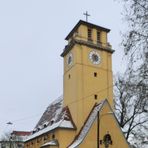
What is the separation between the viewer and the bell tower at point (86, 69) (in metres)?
48.4

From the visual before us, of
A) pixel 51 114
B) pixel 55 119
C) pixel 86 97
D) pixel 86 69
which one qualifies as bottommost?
pixel 55 119

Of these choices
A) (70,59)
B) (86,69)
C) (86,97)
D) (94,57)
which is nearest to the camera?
(86,97)

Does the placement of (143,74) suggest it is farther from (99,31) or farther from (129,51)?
(99,31)

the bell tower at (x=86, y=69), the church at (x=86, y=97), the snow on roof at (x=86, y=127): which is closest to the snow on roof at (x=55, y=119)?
the church at (x=86, y=97)

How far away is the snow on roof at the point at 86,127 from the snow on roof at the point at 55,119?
1.74 meters

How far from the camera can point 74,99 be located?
49062mm

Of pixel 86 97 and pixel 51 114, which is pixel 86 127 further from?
pixel 51 114

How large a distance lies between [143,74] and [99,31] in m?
36.9

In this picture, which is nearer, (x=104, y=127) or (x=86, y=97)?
(x=104, y=127)

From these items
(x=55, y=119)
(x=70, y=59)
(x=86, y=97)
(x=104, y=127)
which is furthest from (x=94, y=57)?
(x=104, y=127)

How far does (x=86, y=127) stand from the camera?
45656 mm

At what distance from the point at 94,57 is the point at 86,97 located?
5363mm

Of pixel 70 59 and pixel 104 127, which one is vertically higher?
pixel 70 59

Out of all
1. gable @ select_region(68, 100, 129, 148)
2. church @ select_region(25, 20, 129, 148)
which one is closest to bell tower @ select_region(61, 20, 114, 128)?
church @ select_region(25, 20, 129, 148)
